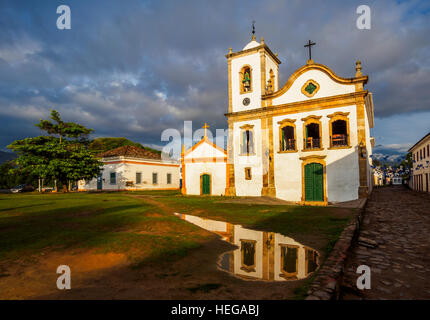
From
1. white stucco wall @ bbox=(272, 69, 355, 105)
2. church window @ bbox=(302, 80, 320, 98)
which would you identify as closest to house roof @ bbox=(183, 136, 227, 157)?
white stucco wall @ bbox=(272, 69, 355, 105)

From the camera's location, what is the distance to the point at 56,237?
5875 mm

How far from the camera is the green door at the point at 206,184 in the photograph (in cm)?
2123

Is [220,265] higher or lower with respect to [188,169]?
lower

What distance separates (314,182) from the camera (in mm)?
16344

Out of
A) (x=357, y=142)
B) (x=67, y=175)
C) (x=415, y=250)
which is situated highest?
(x=357, y=142)

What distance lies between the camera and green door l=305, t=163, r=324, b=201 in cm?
1616

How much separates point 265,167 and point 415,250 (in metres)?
13.1

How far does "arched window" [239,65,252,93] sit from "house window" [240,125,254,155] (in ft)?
10.2

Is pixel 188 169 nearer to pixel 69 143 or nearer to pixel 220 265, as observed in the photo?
pixel 69 143

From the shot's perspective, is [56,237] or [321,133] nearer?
[56,237]

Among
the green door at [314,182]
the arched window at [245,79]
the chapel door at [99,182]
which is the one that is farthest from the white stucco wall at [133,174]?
the green door at [314,182]
